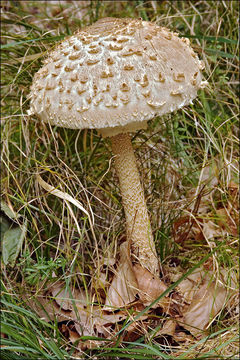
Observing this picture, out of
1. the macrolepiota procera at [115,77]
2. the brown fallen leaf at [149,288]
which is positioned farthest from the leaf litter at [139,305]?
the macrolepiota procera at [115,77]

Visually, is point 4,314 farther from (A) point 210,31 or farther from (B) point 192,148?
(A) point 210,31

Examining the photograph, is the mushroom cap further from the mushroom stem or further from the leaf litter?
the leaf litter

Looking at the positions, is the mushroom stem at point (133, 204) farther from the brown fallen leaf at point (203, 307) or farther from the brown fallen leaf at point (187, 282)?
the brown fallen leaf at point (203, 307)

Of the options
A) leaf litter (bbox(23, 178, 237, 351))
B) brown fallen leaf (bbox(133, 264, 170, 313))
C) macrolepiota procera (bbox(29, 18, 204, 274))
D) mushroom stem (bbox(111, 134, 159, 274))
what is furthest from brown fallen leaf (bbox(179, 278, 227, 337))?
macrolepiota procera (bbox(29, 18, 204, 274))

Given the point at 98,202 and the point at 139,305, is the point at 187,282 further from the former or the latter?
the point at 98,202

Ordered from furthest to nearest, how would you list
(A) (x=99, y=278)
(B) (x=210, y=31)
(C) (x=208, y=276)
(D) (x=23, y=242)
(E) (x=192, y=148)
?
(B) (x=210, y=31)
(E) (x=192, y=148)
(D) (x=23, y=242)
(C) (x=208, y=276)
(A) (x=99, y=278)

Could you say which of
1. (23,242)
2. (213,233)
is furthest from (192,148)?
(23,242)
